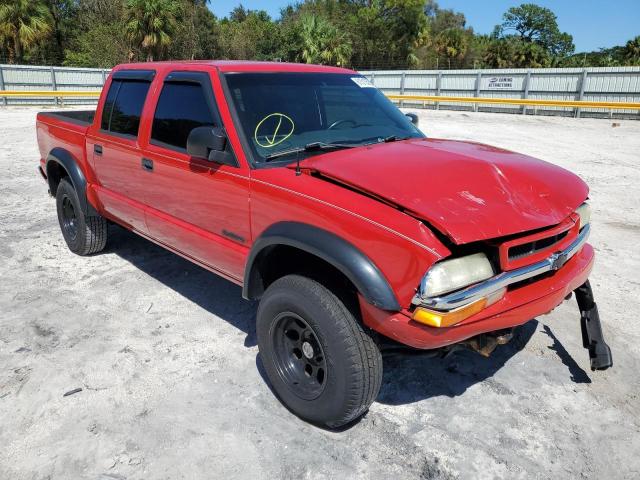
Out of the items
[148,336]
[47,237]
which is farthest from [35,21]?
[148,336]

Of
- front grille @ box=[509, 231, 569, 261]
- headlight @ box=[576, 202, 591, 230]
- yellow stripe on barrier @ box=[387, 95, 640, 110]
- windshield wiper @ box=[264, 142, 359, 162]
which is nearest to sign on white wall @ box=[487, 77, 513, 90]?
yellow stripe on barrier @ box=[387, 95, 640, 110]

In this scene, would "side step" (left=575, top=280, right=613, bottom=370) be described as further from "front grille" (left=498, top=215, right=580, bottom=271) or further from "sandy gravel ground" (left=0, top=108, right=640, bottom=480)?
"front grille" (left=498, top=215, right=580, bottom=271)

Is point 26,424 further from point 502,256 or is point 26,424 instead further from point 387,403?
point 502,256

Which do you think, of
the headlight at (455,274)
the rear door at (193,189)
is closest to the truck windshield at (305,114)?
the rear door at (193,189)

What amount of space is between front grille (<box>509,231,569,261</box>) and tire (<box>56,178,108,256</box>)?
4.00 metres

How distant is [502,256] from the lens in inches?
94.0

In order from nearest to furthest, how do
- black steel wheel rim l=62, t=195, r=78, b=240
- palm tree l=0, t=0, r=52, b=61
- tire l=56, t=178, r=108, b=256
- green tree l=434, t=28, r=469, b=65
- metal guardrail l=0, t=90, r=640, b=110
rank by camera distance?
tire l=56, t=178, r=108, b=256 → black steel wheel rim l=62, t=195, r=78, b=240 → metal guardrail l=0, t=90, r=640, b=110 → palm tree l=0, t=0, r=52, b=61 → green tree l=434, t=28, r=469, b=65

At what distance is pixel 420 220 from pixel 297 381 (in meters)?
1.19

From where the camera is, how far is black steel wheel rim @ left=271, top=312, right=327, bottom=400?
274 centimetres

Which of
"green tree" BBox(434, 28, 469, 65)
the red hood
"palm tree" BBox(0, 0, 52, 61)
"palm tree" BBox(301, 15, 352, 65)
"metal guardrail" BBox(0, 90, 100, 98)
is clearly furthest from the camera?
"green tree" BBox(434, 28, 469, 65)

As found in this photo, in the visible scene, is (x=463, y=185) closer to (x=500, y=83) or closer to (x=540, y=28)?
(x=500, y=83)

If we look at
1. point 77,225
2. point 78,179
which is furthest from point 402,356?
point 77,225

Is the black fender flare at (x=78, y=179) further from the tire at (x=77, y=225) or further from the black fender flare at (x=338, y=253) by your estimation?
the black fender flare at (x=338, y=253)

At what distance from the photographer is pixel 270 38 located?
54938mm
